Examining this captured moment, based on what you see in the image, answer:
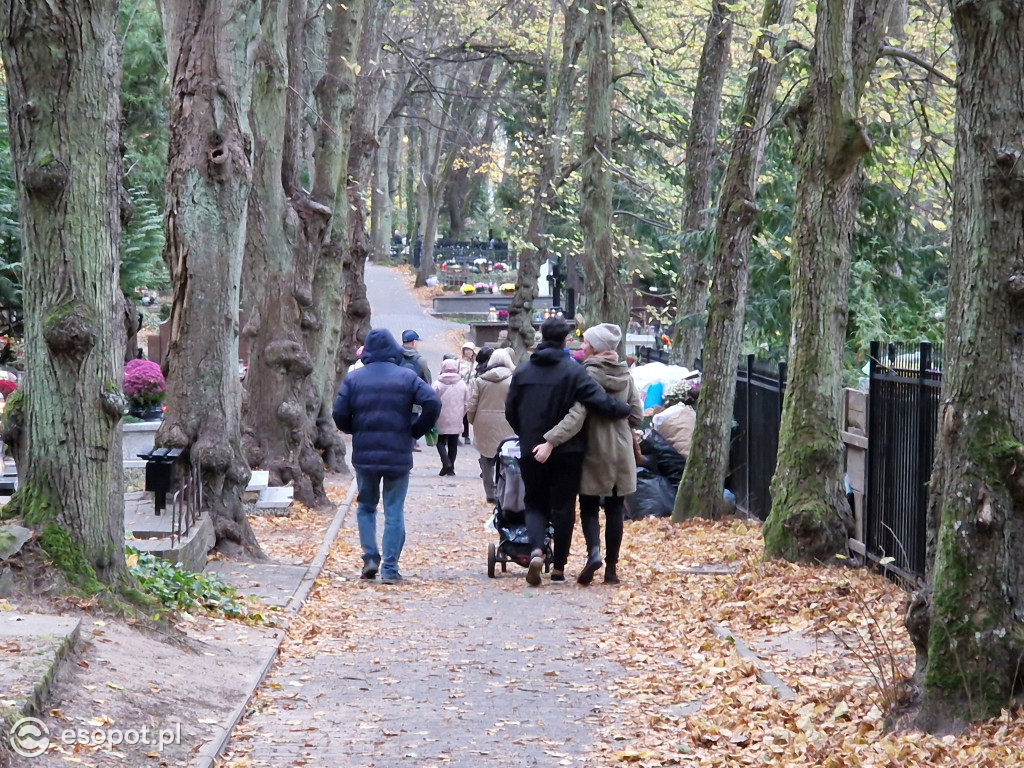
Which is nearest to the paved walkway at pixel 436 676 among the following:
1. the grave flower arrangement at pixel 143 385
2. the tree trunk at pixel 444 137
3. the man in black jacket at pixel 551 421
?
the man in black jacket at pixel 551 421

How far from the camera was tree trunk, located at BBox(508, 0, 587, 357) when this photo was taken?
26719 mm

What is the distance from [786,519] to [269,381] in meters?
8.20

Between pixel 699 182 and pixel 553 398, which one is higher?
pixel 699 182

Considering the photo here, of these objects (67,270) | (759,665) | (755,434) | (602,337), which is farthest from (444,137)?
(759,665)

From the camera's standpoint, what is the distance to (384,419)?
444 inches

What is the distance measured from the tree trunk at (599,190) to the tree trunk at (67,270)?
13095 mm

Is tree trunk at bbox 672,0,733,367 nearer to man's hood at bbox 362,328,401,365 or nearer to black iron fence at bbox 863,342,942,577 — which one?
black iron fence at bbox 863,342,942,577

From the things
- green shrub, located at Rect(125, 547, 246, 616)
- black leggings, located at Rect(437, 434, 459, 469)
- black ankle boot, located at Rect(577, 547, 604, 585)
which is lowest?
black leggings, located at Rect(437, 434, 459, 469)

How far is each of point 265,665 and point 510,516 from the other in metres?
4.13

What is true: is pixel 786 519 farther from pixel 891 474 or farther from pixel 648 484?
pixel 648 484

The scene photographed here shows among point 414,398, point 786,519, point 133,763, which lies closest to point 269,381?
point 414,398

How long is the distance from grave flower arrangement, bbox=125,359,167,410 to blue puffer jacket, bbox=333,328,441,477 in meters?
8.45

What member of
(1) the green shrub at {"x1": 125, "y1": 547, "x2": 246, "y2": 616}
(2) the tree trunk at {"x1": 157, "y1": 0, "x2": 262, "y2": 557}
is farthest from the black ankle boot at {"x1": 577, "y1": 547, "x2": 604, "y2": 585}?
(2) the tree trunk at {"x1": 157, "y1": 0, "x2": 262, "y2": 557}

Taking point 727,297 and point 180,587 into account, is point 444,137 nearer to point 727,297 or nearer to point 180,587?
point 727,297
